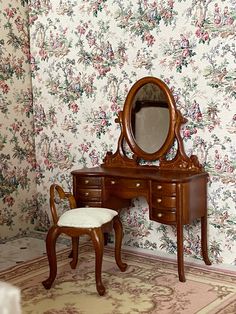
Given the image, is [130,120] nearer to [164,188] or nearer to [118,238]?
[164,188]

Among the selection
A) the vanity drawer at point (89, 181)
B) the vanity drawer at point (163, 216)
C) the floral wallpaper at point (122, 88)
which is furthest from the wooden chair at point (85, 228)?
the floral wallpaper at point (122, 88)

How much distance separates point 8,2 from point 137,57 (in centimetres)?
136

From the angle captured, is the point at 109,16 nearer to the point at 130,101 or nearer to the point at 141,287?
the point at 130,101

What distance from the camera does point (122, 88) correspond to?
410cm

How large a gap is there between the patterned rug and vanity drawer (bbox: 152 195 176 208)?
0.50 m

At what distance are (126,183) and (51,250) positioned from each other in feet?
2.39

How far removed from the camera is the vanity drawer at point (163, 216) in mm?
3416

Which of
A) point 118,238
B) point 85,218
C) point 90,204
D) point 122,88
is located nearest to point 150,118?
point 122,88

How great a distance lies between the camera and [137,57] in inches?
156

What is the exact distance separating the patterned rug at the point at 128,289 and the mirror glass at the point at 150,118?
89 cm

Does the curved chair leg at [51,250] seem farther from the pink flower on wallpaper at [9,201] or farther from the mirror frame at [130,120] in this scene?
the pink flower on wallpaper at [9,201]

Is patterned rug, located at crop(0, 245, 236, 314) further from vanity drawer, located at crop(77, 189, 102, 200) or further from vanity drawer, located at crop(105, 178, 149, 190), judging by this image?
vanity drawer, located at crop(105, 178, 149, 190)

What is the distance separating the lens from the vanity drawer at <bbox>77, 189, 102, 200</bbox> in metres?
3.82

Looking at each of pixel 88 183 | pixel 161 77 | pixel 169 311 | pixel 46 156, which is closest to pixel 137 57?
pixel 161 77
